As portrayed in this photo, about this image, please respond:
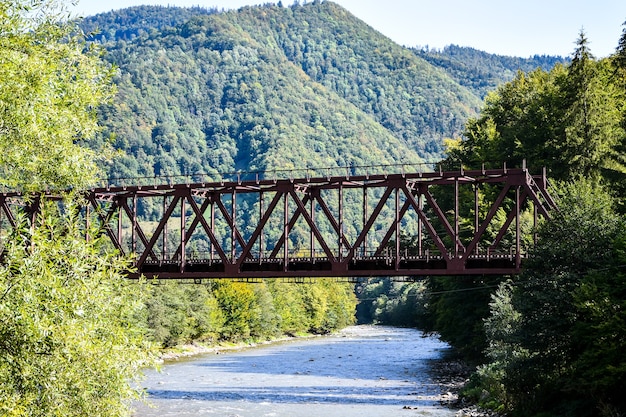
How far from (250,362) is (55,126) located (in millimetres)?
67186

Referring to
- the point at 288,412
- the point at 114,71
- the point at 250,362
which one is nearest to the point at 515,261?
the point at 288,412

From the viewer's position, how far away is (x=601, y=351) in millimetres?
33281

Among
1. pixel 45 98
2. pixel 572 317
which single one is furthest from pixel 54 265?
pixel 572 317

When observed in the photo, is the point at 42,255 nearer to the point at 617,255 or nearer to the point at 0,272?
the point at 0,272

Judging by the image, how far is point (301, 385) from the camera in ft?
212

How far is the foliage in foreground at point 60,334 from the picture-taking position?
1997cm

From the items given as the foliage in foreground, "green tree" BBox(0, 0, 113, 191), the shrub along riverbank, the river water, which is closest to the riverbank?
the shrub along riverbank

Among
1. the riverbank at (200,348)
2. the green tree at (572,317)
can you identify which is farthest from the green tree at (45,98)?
the riverbank at (200,348)

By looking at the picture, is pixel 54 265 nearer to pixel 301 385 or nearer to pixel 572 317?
pixel 572 317

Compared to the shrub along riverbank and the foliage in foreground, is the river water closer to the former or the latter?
the shrub along riverbank

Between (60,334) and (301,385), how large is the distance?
45.9m

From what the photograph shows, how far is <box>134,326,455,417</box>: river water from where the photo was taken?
167 ft

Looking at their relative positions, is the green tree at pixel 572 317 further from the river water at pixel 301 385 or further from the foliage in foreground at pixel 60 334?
the foliage in foreground at pixel 60 334

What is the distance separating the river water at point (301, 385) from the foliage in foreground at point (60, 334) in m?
27.9
